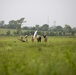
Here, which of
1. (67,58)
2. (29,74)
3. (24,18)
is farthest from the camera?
(24,18)

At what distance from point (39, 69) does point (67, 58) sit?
109 cm

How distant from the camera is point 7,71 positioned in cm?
349

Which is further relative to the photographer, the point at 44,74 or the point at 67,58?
the point at 67,58

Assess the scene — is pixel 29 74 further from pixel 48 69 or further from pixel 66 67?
pixel 66 67

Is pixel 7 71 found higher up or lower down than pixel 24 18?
lower down

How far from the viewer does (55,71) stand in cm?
333

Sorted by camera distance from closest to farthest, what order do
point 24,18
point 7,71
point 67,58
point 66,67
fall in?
point 7,71 → point 66,67 → point 67,58 → point 24,18

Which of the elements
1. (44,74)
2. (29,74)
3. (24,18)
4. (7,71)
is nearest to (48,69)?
(44,74)

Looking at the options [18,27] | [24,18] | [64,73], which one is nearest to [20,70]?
[64,73]

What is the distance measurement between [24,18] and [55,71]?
90.1 m

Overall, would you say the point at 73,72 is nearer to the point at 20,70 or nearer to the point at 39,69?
the point at 39,69

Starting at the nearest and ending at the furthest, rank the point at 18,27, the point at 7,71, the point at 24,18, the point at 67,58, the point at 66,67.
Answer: the point at 7,71, the point at 66,67, the point at 67,58, the point at 18,27, the point at 24,18

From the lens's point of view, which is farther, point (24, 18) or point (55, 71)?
point (24, 18)

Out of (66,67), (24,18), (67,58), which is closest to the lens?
(66,67)
